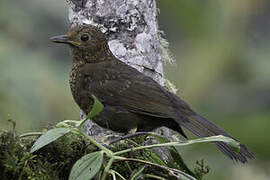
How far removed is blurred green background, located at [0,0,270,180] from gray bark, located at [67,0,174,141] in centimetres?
161

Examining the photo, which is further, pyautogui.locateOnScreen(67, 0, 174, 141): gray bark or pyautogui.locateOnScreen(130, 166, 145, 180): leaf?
pyautogui.locateOnScreen(67, 0, 174, 141): gray bark

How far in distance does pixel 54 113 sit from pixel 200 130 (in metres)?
3.06

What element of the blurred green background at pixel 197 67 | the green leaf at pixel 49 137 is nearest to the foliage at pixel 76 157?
the green leaf at pixel 49 137

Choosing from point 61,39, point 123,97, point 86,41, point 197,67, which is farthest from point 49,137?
point 197,67

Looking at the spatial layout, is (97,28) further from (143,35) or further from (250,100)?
(250,100)

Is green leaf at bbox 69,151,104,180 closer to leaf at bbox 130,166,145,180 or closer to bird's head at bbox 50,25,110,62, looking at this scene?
leaf at bbox 130,166,145,180

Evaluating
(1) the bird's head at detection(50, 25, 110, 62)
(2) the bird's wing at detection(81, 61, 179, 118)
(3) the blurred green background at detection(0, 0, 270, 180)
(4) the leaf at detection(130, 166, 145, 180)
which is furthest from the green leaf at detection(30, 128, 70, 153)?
(3) the blurred green background at detection(0, 0, 270, 180)

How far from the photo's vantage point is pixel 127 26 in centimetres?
431

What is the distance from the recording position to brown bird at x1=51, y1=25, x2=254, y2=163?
4.19 metres

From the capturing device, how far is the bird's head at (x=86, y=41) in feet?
14.6

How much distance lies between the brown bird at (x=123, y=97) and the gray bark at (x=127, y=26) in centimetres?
8

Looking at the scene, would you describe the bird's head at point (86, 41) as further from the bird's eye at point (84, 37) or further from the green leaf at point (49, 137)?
the green leaf at point (49, 137)

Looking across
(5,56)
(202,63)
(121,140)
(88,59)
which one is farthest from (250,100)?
(121,140)

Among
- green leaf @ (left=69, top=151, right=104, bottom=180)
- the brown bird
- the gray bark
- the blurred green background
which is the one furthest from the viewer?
the blurred green background
